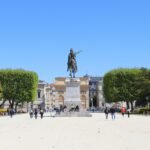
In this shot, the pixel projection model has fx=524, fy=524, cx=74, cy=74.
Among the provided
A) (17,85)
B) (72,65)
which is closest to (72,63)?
(72,65)

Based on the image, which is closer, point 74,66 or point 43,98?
point 74,66

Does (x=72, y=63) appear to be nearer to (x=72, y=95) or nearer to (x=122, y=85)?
(x=72, y=95)

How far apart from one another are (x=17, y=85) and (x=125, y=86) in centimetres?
2145

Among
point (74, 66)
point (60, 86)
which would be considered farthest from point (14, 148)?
point (60, 86)

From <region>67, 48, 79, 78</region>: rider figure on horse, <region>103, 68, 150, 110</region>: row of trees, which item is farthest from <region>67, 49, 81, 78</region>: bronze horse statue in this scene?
<region>103, 68, 150, 110</region>: row of trees

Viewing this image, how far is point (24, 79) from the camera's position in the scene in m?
105

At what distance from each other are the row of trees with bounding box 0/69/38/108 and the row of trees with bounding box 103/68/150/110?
620 inches

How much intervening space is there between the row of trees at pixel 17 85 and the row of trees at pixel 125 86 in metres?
15.7

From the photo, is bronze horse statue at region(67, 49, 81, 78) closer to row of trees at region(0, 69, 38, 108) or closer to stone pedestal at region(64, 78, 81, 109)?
stone pedestal at region(64, 78, 81, 109)

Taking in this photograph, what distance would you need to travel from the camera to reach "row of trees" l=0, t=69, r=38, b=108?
103188 millimetres

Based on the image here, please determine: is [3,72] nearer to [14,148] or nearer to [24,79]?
[24,79]

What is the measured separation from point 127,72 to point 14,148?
86822 mm

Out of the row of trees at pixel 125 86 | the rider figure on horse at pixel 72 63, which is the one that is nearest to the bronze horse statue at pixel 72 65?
the rider figure on horse at pixel 72 63

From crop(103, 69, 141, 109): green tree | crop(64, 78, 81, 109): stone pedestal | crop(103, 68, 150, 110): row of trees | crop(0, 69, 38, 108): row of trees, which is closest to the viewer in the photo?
crop(64, 78, 81, 109): stone pedestal
